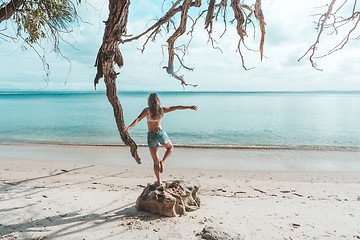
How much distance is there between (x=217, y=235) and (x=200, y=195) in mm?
2253

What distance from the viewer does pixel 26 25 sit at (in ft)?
14.3

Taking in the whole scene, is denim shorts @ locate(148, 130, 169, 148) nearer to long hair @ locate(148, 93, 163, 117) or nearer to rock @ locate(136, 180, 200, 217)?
long hair @ locate(148, 93, 163, 117)

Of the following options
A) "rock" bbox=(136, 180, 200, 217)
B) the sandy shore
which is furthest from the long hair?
the sandy shore

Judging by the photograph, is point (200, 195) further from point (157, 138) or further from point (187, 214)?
point (157, 138)

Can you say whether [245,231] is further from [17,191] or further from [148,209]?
[17,191]

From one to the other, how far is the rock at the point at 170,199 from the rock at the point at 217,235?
75cm

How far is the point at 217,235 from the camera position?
338 cm

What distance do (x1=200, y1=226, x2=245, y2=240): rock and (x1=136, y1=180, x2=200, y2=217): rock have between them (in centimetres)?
75

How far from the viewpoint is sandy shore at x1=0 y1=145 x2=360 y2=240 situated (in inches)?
144

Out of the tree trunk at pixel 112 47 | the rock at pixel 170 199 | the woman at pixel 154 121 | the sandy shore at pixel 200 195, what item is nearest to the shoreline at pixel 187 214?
the sandy shore at pixel 200 195

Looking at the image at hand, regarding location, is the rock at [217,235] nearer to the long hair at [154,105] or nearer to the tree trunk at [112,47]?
the long hair at [154,105]

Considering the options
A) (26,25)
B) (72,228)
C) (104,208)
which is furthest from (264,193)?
(26,25)

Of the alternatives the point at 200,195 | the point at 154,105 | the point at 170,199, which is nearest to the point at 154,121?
the point at 154,105

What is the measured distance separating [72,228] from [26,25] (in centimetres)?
349
